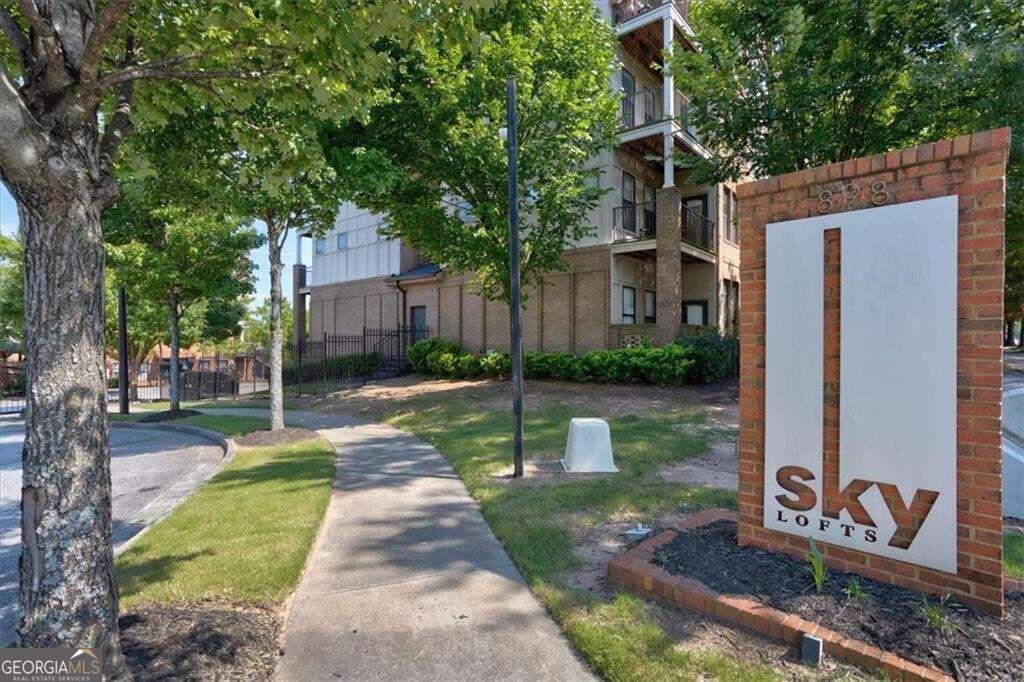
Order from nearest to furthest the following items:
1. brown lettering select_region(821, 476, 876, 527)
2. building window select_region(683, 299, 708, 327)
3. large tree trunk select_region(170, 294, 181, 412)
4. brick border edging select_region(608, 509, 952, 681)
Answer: brick border edging select_region(608, 509, 952, 681), brown lettering select_region(821, 476, 876, 527), large tree trunk select_region(170, 294, 181, 412), building window select_region(683, 299, 708, 327)

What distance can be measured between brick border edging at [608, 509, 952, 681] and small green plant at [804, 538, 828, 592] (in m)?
0.35

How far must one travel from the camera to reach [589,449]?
6883mm

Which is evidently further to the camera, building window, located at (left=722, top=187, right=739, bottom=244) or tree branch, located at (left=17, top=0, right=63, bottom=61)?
building window, located at (left=722, top=187, right=739, bottom=244)

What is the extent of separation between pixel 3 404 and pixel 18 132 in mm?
23292

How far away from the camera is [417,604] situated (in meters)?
3.54

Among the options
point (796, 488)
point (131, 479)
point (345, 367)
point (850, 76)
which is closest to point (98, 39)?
point (796, 488)

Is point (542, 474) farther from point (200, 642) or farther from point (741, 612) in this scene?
point (200, 642)

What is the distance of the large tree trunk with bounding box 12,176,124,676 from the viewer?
2.34 m

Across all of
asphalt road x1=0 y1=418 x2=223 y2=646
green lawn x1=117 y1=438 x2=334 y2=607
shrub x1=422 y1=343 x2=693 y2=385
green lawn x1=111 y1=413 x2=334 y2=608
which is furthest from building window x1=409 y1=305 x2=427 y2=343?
green lawn x1=117 y1=438 x2=334 y2=607

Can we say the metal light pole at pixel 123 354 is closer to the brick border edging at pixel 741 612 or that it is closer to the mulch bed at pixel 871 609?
the brick border edging at pixel 741 612

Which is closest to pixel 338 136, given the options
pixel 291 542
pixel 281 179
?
pixel 281 179

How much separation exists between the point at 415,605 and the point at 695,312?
18445 millimetres

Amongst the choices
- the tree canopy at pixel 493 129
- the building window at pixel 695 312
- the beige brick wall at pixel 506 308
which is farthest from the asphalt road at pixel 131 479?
the building window at pixel 695 312

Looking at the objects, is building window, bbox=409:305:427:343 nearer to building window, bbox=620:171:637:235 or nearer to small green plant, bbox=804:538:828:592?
building window, bbox=620:171:637:235
